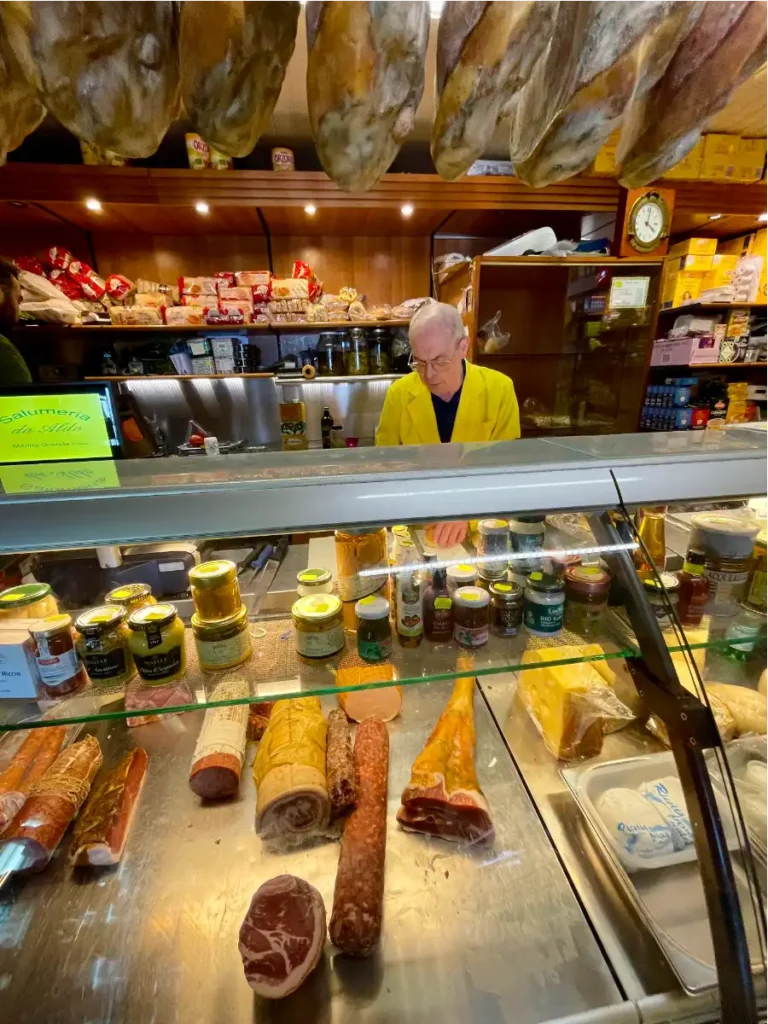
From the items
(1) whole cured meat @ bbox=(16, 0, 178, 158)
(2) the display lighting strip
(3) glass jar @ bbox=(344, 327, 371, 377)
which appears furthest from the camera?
(3) glass jar @ bbox=(344, 327, 371, 377)

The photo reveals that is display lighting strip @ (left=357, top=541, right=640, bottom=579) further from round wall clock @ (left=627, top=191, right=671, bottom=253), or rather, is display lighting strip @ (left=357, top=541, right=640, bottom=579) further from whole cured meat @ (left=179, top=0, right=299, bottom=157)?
round wall clock @ (left=627, top=191, right=671, bottom=253)

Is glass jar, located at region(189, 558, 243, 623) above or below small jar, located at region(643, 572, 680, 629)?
above

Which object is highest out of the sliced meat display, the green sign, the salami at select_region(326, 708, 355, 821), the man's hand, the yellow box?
the yellow box

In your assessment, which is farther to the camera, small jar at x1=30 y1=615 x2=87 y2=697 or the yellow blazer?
the yellow blazer

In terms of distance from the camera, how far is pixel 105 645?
0.73 meters

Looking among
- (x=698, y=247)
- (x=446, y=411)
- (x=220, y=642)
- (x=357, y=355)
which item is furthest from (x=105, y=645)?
(x=698, y=247)

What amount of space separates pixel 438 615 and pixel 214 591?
0.38 m

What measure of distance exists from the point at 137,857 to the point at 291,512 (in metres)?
0.80

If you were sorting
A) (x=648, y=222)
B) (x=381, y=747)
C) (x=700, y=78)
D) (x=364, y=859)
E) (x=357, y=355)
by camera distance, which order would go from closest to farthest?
(x=700, y=78)
(x=364, y=859)
(x=381, y=747)
(x=648, y=222)
(x=357, y=355)

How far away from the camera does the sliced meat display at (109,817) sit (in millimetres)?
875

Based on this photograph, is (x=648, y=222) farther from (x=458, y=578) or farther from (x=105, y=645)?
(x=105, y=645)

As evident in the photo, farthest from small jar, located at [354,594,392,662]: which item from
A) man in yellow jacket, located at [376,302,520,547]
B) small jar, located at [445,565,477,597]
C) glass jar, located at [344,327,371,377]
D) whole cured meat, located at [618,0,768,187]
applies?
glass jar, located at [344,327,371,377]

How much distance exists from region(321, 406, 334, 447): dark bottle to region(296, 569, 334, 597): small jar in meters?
2.61

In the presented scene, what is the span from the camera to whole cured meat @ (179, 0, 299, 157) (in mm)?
446
